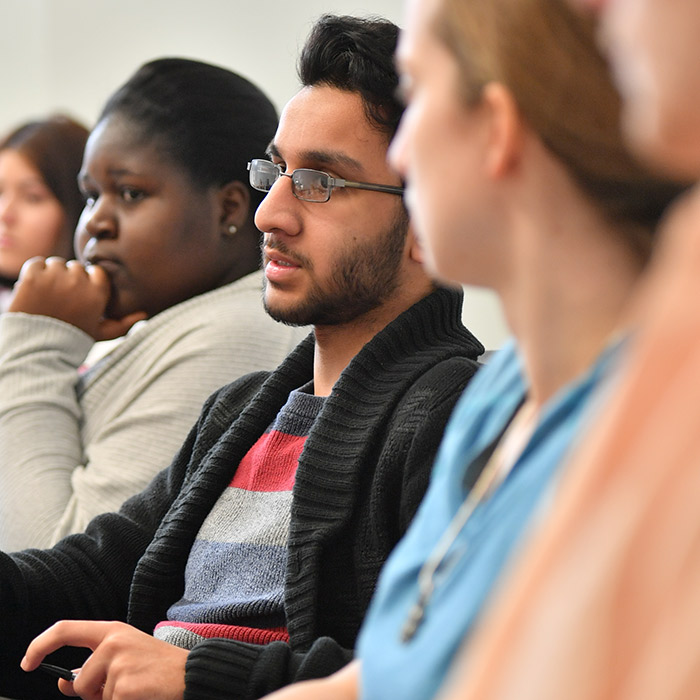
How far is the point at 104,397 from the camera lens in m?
1.75

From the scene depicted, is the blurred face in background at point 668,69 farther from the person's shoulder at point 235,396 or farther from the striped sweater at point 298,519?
the person's shoulder at point 235,396

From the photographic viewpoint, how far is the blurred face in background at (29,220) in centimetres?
236

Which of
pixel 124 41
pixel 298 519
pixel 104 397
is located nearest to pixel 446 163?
pixel 298 519

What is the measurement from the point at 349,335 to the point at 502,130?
2.18 ft

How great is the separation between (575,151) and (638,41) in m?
0.17

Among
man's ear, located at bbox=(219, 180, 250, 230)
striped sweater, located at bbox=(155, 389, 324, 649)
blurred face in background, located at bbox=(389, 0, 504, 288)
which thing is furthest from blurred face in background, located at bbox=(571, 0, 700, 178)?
man's ear, located at bbox=(219, 180, 250, 230)

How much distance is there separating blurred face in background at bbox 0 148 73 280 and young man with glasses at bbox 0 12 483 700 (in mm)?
1122

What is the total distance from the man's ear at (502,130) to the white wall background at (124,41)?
6.25 feet

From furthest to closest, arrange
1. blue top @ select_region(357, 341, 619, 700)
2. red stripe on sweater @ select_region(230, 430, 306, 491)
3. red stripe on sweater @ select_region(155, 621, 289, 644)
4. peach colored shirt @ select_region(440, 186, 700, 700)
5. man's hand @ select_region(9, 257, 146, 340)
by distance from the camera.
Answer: man's hand @ select_region(9, 257, 146, 340)
red stripe on sweater @ select_region(230, 430, 306, 491)
red stripe on sweater @ select_region(155, 621, 289, 644)
blue top @ select_region(357, 341, 619, 700)
peach colored shirt @ select_region(440, 186, 700, 700)

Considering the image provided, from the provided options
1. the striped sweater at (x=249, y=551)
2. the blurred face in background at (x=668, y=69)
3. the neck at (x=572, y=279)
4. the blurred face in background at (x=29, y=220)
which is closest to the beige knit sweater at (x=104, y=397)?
the striped sweater at (x=249, y=551)

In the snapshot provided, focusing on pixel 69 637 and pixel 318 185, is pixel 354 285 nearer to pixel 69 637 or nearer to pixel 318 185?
pixel 318 185

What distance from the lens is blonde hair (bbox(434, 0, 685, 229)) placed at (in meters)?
0.55

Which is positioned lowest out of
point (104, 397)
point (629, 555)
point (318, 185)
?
point (104, 397)

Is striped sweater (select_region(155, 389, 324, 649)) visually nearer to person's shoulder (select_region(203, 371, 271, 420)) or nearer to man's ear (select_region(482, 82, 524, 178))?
person's shoulder (select_region(203, 371, 271, 420))
